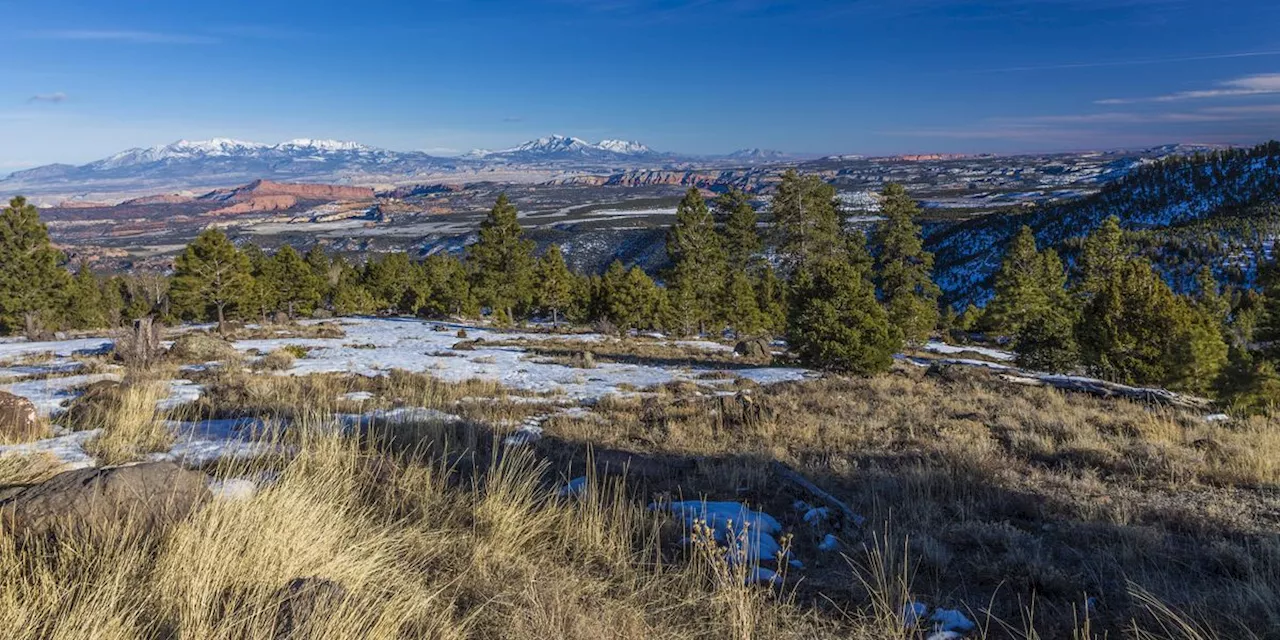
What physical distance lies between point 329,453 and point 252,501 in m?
1.44

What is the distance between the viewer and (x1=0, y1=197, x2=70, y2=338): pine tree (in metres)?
36.7

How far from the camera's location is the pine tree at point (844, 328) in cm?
1880

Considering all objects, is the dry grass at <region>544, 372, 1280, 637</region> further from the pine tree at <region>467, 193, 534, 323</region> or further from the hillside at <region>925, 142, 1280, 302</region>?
the hillside at <region>925, 142, 1280, 302</region>

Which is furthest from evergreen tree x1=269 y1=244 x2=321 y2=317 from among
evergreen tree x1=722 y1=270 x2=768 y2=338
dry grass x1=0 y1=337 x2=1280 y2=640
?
dry grass x1=0 y1=337 x2=1280 y2=640

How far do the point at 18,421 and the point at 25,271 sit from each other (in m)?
44.8

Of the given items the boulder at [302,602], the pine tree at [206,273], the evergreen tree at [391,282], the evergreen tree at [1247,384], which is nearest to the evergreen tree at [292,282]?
the evergreen tree at [391,282]

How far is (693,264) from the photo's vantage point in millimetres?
46188

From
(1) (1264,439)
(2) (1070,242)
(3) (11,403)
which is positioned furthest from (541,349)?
(2) (1070,242)

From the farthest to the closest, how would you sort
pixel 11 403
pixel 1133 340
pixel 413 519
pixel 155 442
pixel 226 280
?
pixel 226 280, pixel 1133 340, pixel 11 403, pixel 155 442, pixel 413 519

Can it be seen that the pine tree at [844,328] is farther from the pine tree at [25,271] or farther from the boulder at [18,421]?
the pine tree at [25,271]

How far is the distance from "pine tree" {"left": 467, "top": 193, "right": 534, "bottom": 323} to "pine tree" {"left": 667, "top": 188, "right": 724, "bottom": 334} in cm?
1253

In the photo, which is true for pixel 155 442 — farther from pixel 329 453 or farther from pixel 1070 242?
pixel 1070 242

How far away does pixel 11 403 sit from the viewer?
237 inches

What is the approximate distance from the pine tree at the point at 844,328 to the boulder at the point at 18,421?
17340mm
